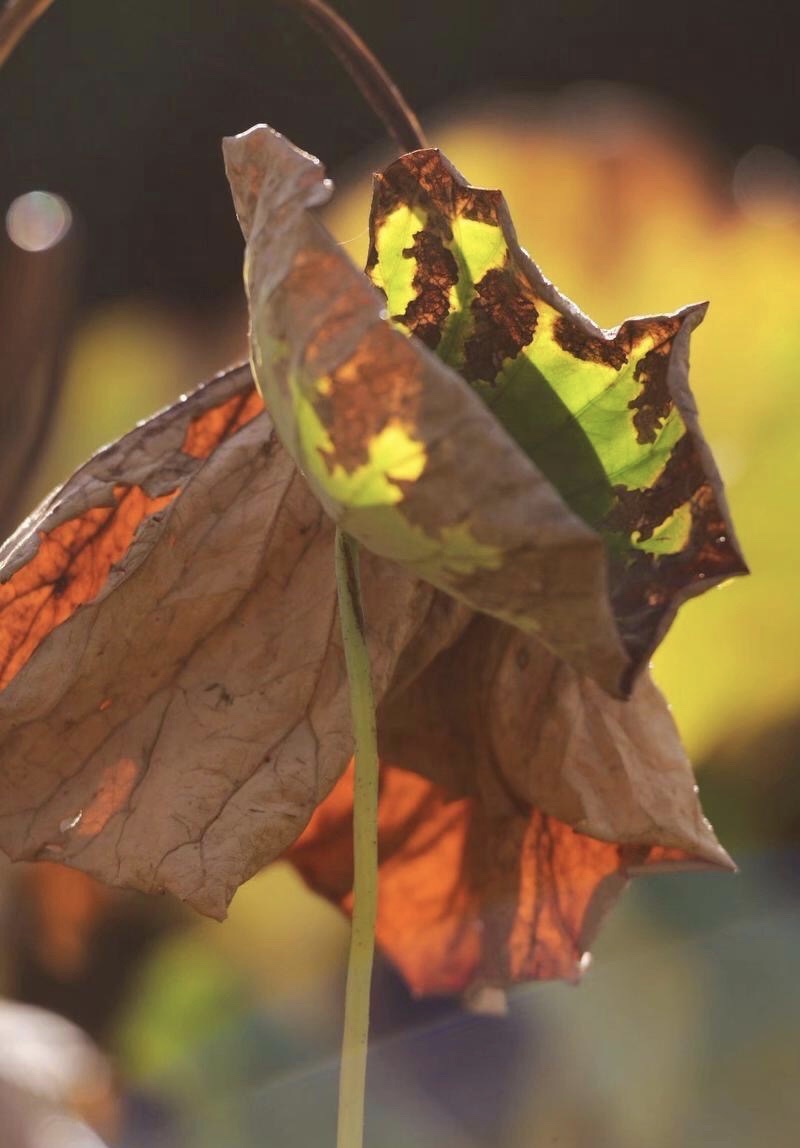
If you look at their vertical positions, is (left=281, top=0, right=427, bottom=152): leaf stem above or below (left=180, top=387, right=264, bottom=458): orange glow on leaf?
above

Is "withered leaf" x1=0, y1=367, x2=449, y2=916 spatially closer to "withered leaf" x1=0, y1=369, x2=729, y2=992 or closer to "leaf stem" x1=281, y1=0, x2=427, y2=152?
"withered leaf" x1=0, y1=369, x2=729, y2=992

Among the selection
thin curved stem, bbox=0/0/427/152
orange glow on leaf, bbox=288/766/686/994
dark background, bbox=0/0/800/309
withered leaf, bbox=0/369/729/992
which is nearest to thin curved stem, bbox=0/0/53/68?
thin curved stem, bbox=0/0/427/152

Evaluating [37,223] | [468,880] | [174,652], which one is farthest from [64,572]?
[37,223]

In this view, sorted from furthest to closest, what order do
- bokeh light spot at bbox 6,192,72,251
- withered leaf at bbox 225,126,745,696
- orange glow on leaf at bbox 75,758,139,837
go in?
bokeh light spot at bbox 6,192,72,251
orange glow on leaf at bbox 75,758,139,837
withered leaf at bbox 225,126,745,696

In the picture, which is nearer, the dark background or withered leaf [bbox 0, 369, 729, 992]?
withered leaf [bbox 0, 369, 729, 992]

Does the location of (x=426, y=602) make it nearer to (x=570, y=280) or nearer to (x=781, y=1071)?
(x=781, y=1071)

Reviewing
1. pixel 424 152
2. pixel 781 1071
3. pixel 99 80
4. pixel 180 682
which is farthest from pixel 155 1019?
pixel 99 80
